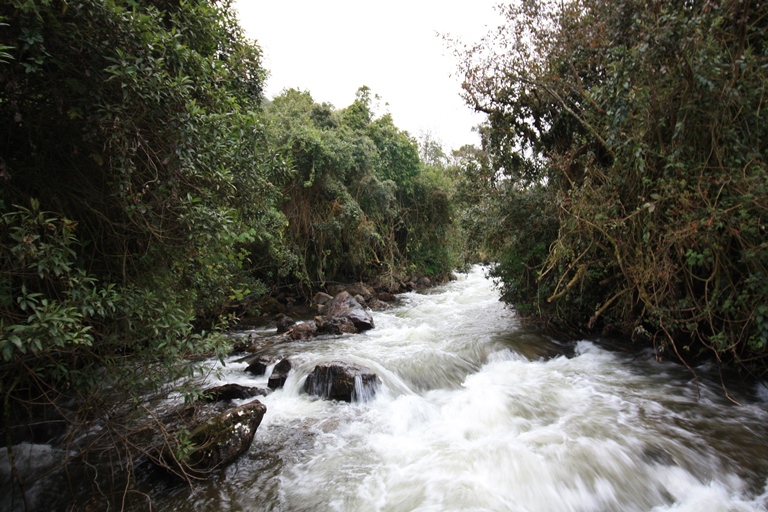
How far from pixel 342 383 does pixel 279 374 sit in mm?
1265

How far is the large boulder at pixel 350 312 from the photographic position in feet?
33.0

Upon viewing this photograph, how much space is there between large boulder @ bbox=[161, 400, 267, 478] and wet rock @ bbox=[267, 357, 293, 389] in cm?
164

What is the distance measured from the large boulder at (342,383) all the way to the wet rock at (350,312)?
161 inches

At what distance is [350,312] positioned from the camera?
1045cm

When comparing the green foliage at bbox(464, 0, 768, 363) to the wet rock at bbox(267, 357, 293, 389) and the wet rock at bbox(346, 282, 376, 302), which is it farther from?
the wet rock at bbox(346, 282, 376, 302)

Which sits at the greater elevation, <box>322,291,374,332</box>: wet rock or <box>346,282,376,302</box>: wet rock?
<box>346,282,376,302</box>: wet rock

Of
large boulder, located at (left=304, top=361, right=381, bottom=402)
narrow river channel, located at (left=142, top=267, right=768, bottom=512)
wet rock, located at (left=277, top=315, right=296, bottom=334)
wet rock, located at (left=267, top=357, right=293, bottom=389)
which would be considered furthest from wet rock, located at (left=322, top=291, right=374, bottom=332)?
large boulder, located at (left=304, top=361, right=381, bottom=402)

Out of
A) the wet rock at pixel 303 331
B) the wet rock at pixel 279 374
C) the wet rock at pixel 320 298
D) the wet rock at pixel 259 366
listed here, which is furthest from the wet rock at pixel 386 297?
the wet rock at pixel 279 374

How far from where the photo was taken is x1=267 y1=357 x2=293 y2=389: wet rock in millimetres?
6098

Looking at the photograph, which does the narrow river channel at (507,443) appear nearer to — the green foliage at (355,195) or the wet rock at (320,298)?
the wet rock at (320,298)

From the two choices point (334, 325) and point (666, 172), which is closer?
point (666, 172)

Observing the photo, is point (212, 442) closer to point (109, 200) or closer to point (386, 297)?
point (109, 200)

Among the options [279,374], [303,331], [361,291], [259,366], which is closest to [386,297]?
[361,291]

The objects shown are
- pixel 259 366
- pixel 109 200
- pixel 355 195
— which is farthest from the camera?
pixel 355 195
